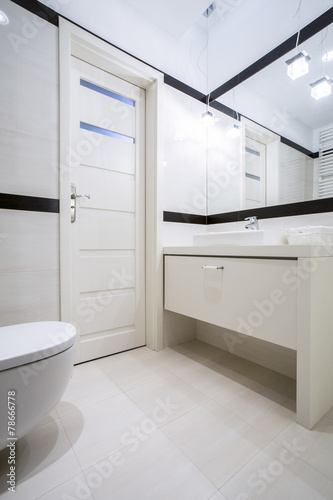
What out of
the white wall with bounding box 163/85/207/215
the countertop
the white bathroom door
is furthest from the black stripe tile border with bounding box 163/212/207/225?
the countertop

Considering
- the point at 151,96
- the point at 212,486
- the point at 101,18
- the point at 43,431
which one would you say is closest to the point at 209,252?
the point at 212,486

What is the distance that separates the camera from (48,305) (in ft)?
4.55

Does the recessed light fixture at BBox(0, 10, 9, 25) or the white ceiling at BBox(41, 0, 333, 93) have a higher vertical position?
the white ceiling at BBox(41, 0, 333, 93)

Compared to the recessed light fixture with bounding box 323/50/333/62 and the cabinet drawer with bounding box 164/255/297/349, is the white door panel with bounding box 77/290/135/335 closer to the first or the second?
the cabinet drawer with bounding box 164/255/297/349

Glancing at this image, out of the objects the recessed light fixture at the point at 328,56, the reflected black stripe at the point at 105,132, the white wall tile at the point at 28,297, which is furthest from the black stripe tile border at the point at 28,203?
the recessed light fixture at the point at 328,56

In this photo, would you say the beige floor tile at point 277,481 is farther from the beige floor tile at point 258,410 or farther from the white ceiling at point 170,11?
the white ceiling at point 170,11

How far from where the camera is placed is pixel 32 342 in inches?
34.8

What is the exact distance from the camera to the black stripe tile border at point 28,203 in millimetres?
1247

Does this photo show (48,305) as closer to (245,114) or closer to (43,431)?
(43,431)

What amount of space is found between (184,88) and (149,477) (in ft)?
7.99

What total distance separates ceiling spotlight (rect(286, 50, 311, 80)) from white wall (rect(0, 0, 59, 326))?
4.84 ft

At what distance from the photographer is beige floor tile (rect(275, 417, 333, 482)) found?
0.84 metres

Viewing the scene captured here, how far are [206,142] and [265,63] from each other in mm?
681

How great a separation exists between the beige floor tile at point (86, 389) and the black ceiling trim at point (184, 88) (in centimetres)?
217
